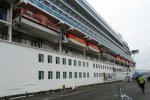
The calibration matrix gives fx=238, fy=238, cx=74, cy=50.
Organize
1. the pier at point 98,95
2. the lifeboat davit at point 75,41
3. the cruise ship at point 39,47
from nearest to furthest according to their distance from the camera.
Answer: the pier at point 98,95, the cruise ship at point 39,47, the lifeboat davit at point 75,41

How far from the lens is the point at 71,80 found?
4425 centimetres

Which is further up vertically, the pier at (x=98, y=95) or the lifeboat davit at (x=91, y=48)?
the lifeboat davit at (x=91, y=48)

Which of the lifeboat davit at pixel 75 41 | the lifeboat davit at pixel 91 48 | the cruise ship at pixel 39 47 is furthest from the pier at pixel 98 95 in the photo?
the lifeboat davit at pixel 91 48

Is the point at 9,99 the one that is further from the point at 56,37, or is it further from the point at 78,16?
the point at 78,16

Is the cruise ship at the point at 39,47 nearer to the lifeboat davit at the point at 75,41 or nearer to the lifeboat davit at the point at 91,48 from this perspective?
the lifeboat davit at the point at 75,41

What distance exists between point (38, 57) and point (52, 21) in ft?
27.9

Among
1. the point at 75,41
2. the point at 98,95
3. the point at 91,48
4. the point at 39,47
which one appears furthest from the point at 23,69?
the point at 91,48

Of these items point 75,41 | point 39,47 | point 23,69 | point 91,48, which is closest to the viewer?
point 23,69

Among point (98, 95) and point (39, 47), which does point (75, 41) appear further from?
point (98, 95)

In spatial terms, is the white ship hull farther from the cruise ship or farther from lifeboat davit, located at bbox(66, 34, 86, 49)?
lifeboat davit, located at bbox(66, 34, 86, 49)

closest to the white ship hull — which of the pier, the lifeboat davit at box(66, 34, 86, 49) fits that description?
the pier

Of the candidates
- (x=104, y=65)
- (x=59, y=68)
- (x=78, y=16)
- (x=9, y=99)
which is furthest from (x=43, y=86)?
(x=104, y=65)

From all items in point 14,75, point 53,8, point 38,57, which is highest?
point 53,8

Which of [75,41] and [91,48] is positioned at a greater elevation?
[75,41]
